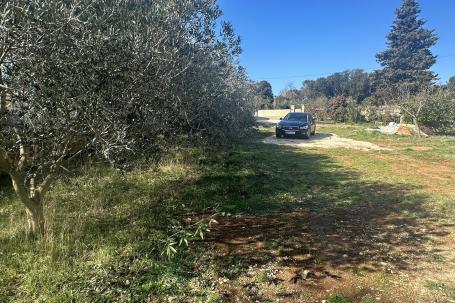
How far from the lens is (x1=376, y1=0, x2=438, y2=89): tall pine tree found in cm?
5159

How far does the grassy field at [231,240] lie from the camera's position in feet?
12.2

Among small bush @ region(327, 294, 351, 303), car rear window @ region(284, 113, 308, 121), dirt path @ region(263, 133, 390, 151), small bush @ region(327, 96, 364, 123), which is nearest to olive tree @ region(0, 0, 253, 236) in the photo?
small bush @ region(327, 294, 351, 303)

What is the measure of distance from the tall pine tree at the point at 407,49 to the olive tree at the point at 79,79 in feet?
173

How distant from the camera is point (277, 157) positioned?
13188 mm

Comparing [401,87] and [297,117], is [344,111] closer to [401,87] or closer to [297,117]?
[401,87]

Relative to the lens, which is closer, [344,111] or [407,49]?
[344,111]

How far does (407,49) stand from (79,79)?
5859 centimetres

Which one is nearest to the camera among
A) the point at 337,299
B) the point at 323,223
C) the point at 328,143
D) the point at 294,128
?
the point at 337,299

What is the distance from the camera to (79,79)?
3.68 meters

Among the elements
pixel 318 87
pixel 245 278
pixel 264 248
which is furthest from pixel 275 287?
pixel 318 87

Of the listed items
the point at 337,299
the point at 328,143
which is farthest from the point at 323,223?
the point at 328,143

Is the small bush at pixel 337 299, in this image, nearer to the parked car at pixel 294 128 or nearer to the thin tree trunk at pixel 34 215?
the thin tree trunk at pixel 34 215

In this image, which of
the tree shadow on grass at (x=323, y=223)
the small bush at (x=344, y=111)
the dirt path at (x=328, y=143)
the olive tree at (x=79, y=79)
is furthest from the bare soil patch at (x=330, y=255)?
the small bush at (x=344, y=111)

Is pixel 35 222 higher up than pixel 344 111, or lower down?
lower down
